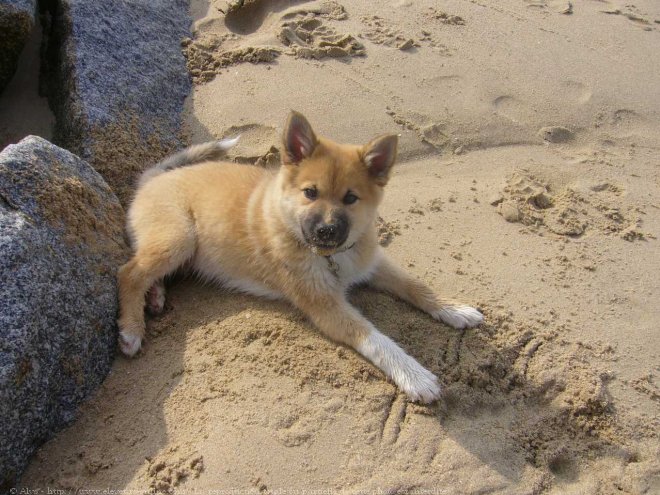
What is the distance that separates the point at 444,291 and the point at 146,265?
1.79 m

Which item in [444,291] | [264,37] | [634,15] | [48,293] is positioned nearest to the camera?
[48,293]

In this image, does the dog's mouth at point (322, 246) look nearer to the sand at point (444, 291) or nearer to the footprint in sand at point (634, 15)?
the sand at point (444, 291)

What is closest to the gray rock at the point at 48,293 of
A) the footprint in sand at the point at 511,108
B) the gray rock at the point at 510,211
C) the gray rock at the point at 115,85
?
the gray rock at the point at 115,85

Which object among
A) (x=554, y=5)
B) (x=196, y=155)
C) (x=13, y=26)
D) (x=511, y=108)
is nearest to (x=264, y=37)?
(x=196, y=155)

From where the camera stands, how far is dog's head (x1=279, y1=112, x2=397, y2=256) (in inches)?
115

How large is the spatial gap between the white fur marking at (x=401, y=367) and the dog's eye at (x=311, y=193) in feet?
2.63

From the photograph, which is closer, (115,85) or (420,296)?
(420,296)

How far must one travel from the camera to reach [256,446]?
243 centimetres

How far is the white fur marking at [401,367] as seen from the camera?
8.72ft

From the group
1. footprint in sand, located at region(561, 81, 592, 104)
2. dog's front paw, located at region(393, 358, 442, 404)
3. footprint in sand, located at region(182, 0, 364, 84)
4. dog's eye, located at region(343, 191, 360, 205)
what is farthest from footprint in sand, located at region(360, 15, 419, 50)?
dog's front paw, located at region(393, 358, 442, 404)

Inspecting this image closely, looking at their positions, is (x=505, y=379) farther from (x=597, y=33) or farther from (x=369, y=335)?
(x=597, y=33)

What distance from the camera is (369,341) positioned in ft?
9.38

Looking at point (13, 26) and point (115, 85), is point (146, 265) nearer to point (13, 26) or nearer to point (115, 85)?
point (115, 85)

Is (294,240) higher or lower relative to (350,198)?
lower
